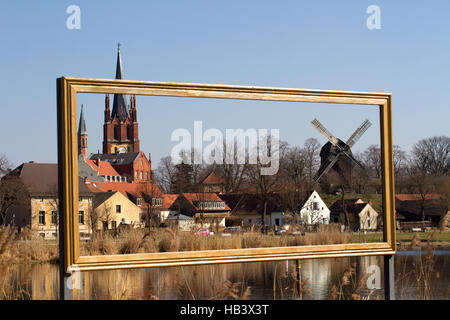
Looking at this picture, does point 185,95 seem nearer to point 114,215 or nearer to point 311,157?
point 311,157

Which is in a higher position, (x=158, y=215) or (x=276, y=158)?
(x=276, y=158)

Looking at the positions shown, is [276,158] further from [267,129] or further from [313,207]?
[313,207]

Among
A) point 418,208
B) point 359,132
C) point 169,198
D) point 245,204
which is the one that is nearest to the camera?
point 169,198

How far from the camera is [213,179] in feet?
15.5

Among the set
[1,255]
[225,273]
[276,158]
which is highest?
[276,158]

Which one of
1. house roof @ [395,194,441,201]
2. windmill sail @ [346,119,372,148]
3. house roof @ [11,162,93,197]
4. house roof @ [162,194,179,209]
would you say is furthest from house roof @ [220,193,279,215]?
house roof @ [395,194,441,201]

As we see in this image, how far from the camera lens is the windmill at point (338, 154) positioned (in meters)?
4.77
